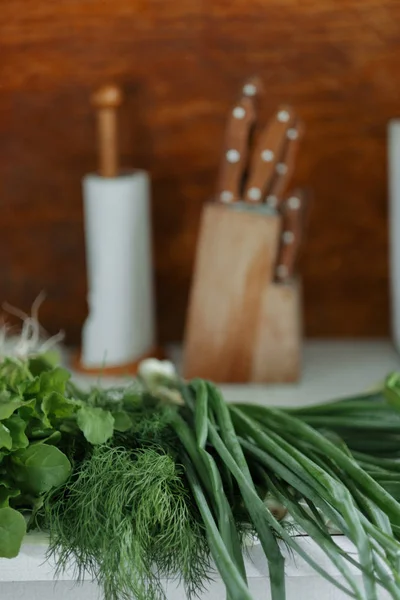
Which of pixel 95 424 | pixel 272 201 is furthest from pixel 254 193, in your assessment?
pixel 95 424

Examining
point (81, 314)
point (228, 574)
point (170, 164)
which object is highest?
point (170, 164)

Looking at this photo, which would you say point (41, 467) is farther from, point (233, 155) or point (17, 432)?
point (233, 155)

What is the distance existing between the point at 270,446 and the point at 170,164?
0.63 metres

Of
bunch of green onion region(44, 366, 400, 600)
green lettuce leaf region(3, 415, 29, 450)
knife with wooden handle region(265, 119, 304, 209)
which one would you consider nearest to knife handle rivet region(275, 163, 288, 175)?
knife with wooden handle region(265, 119, 304, 209)

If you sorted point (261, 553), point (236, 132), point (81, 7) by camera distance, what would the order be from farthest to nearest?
point (81, 7), point (236, 132), point (261, 553)

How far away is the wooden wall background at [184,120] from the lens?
1.16m

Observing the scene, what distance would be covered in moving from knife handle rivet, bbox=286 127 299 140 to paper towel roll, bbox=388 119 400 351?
0.14 meters

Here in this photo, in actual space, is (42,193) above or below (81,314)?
above

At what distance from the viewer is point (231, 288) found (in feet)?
3.52

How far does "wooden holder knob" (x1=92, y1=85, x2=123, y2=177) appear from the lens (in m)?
1.09

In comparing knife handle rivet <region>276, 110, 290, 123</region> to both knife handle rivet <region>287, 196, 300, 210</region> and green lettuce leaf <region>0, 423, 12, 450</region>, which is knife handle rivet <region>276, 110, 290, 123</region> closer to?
knife handle rivet <region>287, 196, 300, 210</region>

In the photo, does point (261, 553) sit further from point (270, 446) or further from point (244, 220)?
point (244, 220)

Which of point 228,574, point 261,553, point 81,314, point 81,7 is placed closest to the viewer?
point 228,574

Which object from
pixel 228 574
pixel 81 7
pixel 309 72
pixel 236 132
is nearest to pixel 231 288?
pixel 236 132
